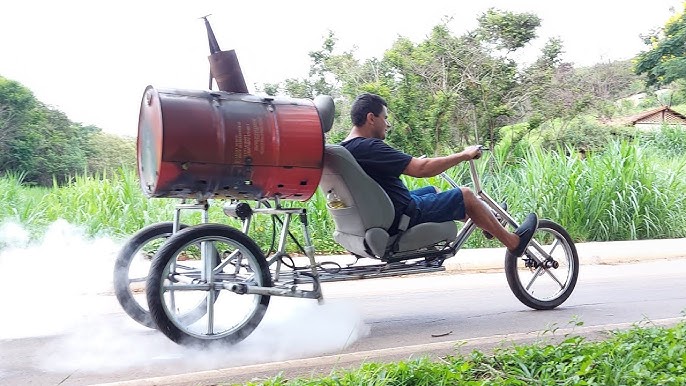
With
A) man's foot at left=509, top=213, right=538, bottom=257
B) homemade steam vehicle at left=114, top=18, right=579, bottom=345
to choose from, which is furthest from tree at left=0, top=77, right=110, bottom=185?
man's foot at left=509, top=213, right=538, bottom=257

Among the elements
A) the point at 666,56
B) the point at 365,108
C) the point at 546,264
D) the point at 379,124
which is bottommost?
the point at 546,264

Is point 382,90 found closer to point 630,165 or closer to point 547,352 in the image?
point 630,165

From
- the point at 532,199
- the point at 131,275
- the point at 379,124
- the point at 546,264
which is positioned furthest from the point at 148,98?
the point at 532,199

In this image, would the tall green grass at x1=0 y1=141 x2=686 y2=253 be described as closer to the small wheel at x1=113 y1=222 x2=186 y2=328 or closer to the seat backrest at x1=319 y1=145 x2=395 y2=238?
the small wheel at x1=113 y1=222 x2=186 y2=328

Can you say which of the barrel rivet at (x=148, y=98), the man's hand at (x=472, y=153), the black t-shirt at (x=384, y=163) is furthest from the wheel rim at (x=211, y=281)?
the man's hand at (x=472, y=153)

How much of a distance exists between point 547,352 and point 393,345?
1249 millimetres

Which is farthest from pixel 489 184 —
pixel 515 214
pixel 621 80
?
pixel 621 80

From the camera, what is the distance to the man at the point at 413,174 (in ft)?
16.9

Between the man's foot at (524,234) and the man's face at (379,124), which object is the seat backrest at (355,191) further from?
the man's foot at (524,234)

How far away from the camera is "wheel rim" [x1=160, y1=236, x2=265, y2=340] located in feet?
14.8

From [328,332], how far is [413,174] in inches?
49.9

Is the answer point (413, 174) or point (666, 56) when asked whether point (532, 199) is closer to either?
point (413, 174)

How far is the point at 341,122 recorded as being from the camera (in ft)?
46.5

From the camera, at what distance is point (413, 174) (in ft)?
17.0
